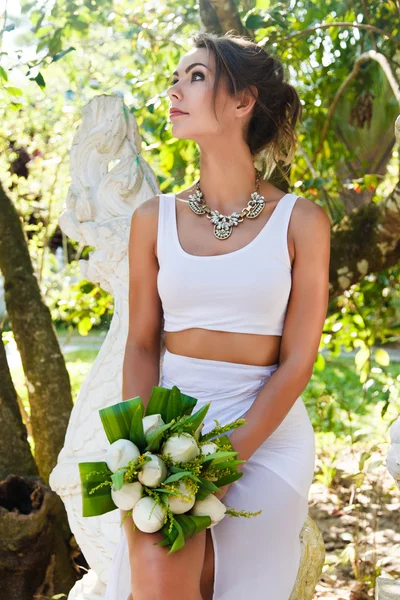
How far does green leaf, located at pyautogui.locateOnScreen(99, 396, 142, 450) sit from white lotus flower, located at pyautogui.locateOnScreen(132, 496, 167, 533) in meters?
0.17

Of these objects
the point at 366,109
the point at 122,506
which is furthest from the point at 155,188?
the point at 366,109

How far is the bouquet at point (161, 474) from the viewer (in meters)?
1.72

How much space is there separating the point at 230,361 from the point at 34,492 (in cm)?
140

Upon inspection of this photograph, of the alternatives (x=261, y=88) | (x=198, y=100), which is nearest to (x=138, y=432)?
(x=198, y=100)

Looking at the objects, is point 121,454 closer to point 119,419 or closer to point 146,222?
point 119,419

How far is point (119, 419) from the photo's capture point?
1.83 metres

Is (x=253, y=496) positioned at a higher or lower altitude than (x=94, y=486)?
lower

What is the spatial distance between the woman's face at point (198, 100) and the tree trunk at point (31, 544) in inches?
67.4

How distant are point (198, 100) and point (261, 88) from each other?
0.76 feet

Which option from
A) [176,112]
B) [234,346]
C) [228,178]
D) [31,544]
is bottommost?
[31,544]

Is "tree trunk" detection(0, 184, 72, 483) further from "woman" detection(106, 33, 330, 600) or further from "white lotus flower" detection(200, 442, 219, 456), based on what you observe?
"white lotus flower" detection(200, 442, 219, 456)

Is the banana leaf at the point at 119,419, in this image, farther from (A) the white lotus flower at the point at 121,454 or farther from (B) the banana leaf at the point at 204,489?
(B) the banana leaf at the point at 204,489

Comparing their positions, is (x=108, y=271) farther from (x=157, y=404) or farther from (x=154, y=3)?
(x=154, y=3)

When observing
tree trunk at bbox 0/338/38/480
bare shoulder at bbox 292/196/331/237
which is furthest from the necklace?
tree trunk at bbox 0/338/38/480
